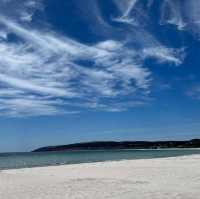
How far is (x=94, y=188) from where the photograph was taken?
1407 cm

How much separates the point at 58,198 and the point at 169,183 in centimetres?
508

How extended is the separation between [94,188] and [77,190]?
0.73 m

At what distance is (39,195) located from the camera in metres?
12.6

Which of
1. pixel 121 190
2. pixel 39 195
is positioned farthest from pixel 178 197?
pixel 39 195

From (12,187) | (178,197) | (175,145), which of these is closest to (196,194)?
(178,197)

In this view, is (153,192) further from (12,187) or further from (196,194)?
(12,187)

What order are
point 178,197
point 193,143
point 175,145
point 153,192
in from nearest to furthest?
point 178,197, point 153,192, point 193,143, point 175,145

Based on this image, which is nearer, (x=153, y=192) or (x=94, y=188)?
(x=153, y=192)

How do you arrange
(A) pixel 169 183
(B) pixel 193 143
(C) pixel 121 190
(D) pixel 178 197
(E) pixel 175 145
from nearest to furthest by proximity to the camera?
(D) pixel 178 197 < (C) pixel 121 190 < (A) pixel 169 183 < (B) pixel 193 143 < (E) pixel 175 145

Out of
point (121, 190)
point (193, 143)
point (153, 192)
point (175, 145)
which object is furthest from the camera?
point (175, 145)

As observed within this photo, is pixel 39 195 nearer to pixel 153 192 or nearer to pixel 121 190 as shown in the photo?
pixel 121 190

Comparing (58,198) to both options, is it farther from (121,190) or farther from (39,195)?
(121,190)

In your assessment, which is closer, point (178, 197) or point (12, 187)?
point (178, 197)

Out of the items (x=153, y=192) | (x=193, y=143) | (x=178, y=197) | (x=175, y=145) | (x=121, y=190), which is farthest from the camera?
(x=175, y=145)
